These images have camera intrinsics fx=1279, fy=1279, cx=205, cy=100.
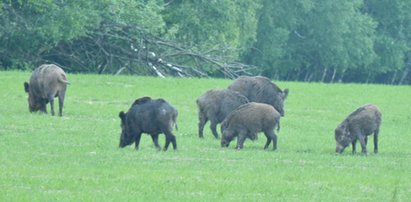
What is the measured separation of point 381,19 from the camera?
9262cm

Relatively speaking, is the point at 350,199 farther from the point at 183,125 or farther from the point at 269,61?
the point at 269,61

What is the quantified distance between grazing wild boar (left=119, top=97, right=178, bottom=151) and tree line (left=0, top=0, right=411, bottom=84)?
24280mm

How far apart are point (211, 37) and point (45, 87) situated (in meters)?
30.7

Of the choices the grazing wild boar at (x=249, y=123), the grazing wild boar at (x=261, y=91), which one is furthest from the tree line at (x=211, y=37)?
the grazing wild boar at (x=249, y=123)

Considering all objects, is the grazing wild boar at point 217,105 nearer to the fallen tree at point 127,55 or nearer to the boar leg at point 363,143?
the boar leg at point 363,143

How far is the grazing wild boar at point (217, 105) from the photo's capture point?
27.8 metres

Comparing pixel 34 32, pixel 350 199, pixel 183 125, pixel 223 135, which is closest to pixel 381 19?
pixel 34 32

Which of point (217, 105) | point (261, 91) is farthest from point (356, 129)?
point (261, 91)

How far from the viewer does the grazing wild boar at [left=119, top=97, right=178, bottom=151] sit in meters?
23.2

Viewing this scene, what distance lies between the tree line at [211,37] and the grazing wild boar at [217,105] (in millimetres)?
20198

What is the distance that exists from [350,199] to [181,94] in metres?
23.2

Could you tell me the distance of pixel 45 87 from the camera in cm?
3027

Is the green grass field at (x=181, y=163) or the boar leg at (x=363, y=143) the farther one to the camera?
the boar leg at (x=363, y=143)

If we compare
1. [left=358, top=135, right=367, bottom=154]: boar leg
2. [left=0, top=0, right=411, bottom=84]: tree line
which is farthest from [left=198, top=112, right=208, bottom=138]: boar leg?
[left=0, top=0, right=411, bottom=84]: tree line
